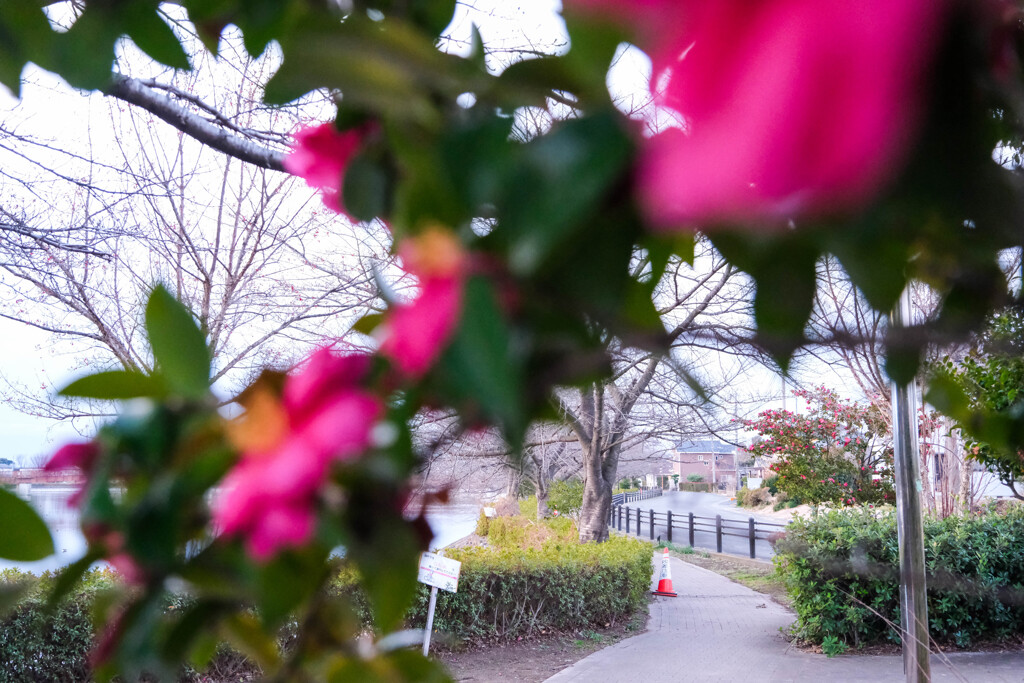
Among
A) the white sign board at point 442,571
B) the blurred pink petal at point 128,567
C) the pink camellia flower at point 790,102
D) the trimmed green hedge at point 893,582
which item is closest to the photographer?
the pink camellia flower at point 790,102

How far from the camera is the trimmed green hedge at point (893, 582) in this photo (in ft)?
16.0

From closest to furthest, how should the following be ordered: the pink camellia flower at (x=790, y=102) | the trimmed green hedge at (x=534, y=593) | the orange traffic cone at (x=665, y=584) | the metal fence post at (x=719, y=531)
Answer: the pink camellia flower at (x=790, y=102) < the trimmed green hedge at (x=534, y=593) < the orange traffic cone at (x=665, y=584) < the metal fence post at (x=719, y=531)

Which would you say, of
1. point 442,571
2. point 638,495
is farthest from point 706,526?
point 638,495

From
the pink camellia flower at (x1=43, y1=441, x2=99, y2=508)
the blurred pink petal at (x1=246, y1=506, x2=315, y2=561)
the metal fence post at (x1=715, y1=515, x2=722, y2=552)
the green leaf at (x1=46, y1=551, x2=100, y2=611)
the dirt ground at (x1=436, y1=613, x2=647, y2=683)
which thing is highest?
the pink camellia flower at (x1=43, y1=441, x2=99, y2=508)

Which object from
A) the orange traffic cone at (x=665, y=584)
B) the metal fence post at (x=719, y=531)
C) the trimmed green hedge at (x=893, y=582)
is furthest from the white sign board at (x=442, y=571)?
the metal fence post at (x=719, y=531)

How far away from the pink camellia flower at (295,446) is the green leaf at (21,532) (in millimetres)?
126

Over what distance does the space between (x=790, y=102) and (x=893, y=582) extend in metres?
5.59

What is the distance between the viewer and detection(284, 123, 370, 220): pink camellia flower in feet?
1.10

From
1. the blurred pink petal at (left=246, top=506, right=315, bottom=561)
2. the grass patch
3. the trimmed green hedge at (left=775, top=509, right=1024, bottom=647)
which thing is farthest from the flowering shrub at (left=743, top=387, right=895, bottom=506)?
the blurred pink petal at (left=246, top=506, right=315, bottom=561)

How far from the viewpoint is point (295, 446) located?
0.20m

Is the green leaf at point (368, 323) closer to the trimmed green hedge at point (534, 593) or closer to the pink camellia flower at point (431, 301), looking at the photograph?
the pink camellia flower at point (431, 301)

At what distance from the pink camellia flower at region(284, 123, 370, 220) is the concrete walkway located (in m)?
4.15

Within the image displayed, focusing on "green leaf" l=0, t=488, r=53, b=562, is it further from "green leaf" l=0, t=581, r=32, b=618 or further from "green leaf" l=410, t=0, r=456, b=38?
"green leaf" l=410, t=0, r=456, b=38

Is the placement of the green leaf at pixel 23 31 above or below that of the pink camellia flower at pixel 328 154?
above
